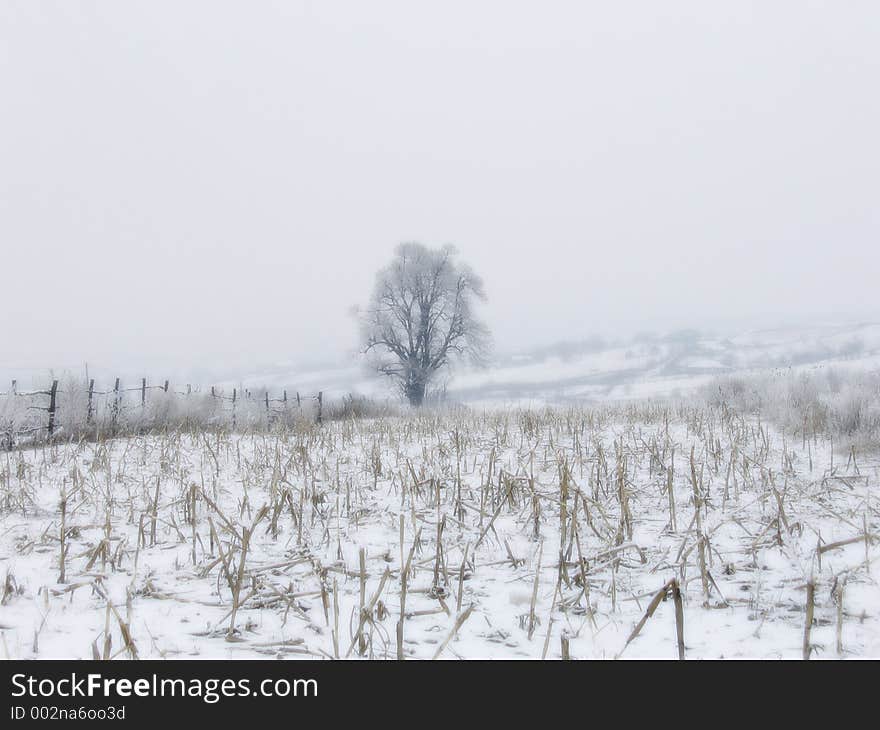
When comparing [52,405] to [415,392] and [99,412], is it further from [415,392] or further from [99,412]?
[415,392]

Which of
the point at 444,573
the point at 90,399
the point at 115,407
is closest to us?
the point at 444,573

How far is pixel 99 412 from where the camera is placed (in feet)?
53.7

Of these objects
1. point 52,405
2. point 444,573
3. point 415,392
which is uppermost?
point 52,405

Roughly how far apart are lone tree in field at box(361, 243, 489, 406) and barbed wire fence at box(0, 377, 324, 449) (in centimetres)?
1245

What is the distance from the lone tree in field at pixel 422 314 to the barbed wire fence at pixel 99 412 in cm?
1245

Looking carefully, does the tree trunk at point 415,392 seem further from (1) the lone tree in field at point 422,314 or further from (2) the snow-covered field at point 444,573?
(2) the snow-covered field at point 444,573

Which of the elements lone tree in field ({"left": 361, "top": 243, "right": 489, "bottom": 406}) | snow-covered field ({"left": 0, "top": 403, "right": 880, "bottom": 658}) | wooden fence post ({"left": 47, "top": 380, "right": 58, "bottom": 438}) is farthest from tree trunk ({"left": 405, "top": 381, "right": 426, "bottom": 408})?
snow-covered field ({"left": 0, "top": 403, "right": 880, "bottom": 658})

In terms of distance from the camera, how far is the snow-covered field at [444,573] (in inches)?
93.9

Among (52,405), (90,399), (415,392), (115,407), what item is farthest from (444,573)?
(415,392)

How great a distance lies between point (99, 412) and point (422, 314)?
20448 millimetres

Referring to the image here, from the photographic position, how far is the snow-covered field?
2385 mm

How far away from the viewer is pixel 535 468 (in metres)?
6.70

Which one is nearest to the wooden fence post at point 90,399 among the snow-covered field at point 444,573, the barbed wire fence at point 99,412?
the barbed wire fence at point 99,412
